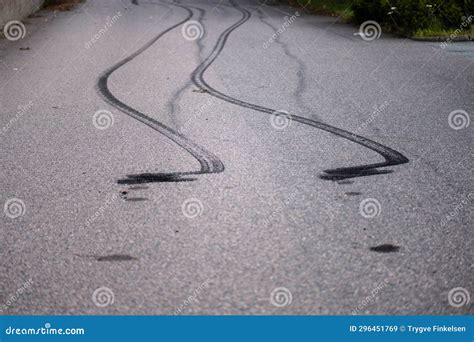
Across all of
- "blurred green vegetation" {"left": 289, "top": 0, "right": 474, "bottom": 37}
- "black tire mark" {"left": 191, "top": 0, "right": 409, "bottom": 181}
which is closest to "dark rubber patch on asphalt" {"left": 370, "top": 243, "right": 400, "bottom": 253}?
"black tire mark" {"left": 191, "top": 0, "right": 409, "bottom": 181}

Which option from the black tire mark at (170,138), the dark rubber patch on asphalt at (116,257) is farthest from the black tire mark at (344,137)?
the dark rubber patch on asphalt at (116,257)

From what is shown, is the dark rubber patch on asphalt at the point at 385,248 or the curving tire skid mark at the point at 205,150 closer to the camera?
the dark rubber patch on asphalt at the point at 385,248

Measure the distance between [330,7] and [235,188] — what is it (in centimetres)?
1842

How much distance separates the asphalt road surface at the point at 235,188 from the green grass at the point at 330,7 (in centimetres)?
973

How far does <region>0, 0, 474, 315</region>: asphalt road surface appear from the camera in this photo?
3.36 m

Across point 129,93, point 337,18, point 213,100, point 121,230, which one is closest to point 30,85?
point 129,93

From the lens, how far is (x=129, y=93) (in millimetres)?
8508

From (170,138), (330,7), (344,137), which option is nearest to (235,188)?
(170,138)

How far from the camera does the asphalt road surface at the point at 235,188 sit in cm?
336

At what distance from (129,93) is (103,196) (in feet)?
13.1

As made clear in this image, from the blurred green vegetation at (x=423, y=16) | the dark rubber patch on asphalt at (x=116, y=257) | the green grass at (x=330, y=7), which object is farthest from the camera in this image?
the green grass at (x=330, y=7)

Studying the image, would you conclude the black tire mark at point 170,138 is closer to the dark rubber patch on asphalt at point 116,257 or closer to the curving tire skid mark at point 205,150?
the curving tire skid mark at point 205,150

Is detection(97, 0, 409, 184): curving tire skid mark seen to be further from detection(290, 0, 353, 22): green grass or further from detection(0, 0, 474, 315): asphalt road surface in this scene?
detection(290, 0, 353, 22): green grass

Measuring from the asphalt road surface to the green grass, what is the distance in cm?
973
